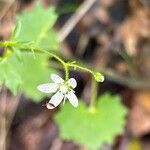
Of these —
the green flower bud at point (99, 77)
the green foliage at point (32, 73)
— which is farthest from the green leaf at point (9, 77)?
the green foliage at point (32, 73)

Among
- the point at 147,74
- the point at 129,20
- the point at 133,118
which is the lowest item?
the point at 133,118

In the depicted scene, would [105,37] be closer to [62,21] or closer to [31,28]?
[62,21]

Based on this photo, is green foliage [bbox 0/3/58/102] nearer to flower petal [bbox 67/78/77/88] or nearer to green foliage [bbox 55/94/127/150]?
green foliage [bbox 55/94/127/150]

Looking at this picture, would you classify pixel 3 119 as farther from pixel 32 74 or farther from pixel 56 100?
pixel 56 100

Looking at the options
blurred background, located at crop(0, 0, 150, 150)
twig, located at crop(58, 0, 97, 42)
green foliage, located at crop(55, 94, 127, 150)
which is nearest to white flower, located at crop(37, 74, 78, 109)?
green foliage, located at crop(55, 94, 127, 150)


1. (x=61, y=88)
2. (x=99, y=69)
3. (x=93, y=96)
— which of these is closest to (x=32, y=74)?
(x=93, y=96)

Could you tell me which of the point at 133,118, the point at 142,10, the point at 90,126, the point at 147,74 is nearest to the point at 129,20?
the point at 142,10
